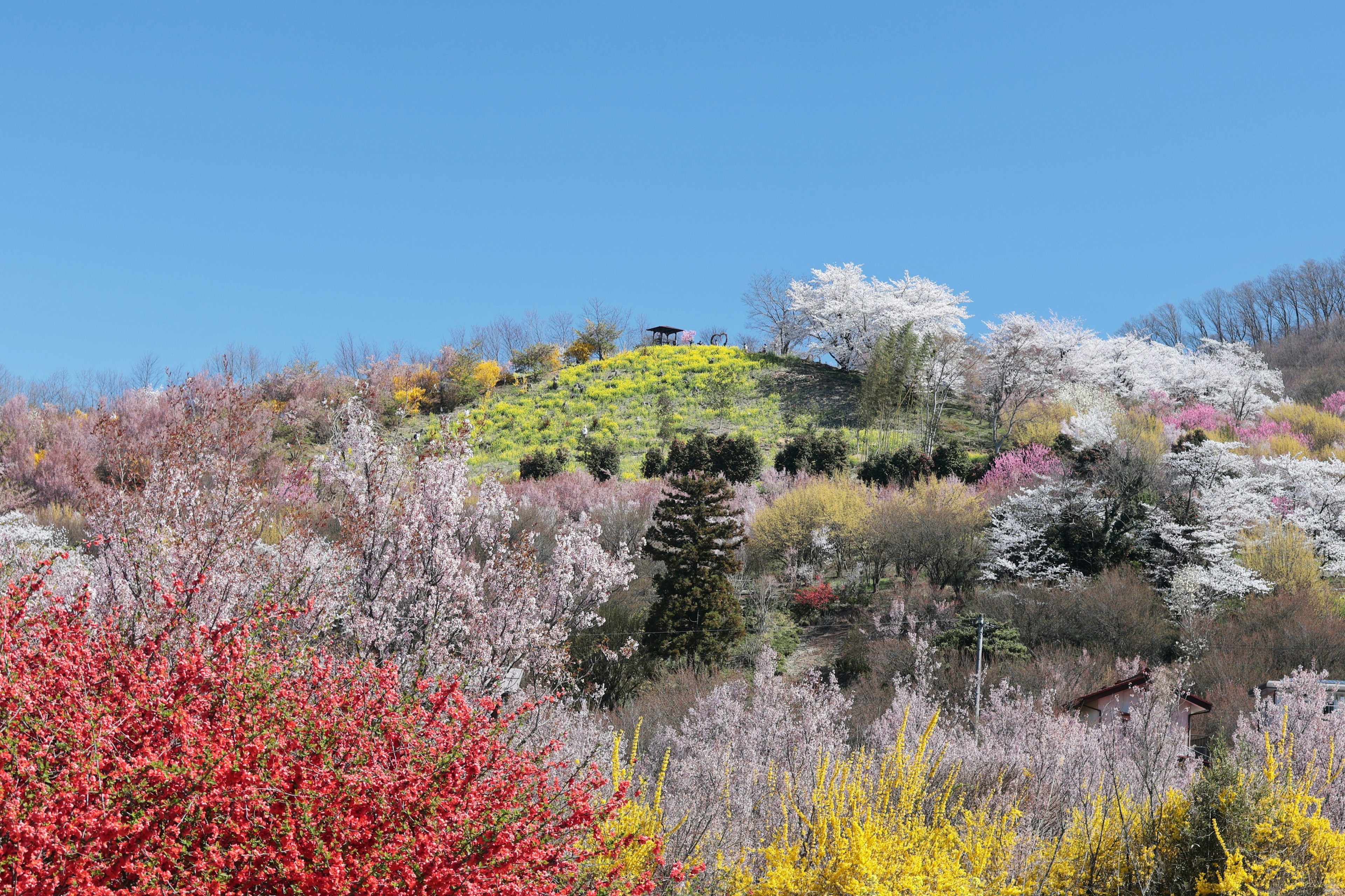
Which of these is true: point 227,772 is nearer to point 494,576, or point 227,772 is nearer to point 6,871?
point 6,871

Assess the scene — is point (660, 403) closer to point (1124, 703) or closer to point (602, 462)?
point (602, 462)

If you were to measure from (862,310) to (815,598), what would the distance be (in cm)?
3791

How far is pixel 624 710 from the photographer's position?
65.8 ft

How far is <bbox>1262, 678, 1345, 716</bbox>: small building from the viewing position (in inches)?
575

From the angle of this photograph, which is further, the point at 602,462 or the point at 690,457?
the point at 602,462

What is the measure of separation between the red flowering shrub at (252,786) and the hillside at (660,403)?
121ft

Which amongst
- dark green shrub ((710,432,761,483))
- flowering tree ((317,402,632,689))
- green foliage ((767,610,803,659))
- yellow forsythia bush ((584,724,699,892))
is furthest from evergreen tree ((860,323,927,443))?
yellow forsythia bush ((584,724,699,892))

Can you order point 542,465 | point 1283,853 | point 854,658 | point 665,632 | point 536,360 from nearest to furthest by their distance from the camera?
1. point 1283,853
2. point 665,632
3. point 854,658
4. point 542,465
5. point 536,360

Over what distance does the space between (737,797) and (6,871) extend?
17.1 ft

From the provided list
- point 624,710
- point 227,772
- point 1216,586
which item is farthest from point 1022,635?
point 227,772

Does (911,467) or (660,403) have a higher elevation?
(660,403)

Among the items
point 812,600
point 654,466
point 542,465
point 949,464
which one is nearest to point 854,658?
point 812,600

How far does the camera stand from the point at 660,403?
5366 centimetres

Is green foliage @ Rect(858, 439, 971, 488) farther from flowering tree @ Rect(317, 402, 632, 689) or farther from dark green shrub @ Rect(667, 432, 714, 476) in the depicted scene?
flowering tree @ Rect(317, 402, 632, 689)
